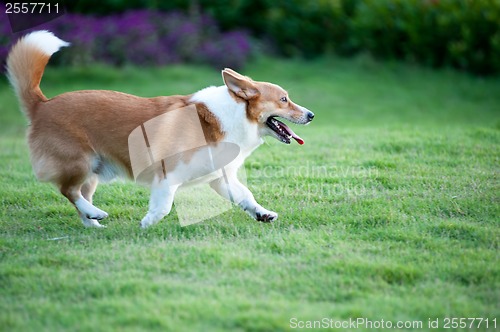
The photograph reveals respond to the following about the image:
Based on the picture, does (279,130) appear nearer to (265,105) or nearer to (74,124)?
(265,105)

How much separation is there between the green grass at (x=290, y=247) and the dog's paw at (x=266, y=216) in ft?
0.34

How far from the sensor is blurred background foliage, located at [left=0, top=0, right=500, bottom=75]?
41.9 feet

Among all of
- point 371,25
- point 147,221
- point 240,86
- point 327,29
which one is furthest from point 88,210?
point 327,29

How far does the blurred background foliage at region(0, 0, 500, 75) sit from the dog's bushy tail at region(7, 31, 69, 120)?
29.8 feet

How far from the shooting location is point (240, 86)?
5.35 metres

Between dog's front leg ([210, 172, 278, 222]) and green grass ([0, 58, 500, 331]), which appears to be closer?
green grass ([0, 58, 500, 331])

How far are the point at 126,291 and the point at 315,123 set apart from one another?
24.0 ft

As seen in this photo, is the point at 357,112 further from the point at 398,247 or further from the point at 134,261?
the point at 134,261

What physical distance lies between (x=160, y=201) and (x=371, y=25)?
32.2 ft

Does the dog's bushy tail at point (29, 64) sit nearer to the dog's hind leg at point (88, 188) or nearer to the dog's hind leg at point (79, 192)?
the dog's hind leg at point (79, 192)

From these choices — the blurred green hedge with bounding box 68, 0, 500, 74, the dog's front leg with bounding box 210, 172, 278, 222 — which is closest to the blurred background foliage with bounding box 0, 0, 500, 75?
the blurred green hedge with bounding box 68, 0, 500, 74

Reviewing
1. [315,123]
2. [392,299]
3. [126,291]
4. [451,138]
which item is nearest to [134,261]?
[126,291]

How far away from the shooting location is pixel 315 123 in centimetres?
1100

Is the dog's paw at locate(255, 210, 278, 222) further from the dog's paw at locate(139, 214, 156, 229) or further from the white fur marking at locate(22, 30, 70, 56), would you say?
the white fur marking at locate(22, 30, 70, 56)
